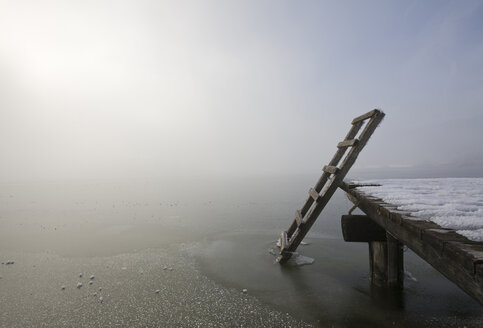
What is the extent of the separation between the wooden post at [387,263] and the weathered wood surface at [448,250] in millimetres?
3819

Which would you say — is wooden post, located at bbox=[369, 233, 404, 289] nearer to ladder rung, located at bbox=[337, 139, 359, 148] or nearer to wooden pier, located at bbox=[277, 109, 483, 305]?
wooden pier, located at bbox=[277, 109, 483, 305]

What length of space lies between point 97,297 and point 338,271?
26.8 feet

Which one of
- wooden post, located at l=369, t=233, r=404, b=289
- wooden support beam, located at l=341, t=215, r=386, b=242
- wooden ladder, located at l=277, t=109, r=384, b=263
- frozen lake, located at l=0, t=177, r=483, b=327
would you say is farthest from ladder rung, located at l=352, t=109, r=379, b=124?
frozen lake, located at l=0, t=177, r=483, b=327

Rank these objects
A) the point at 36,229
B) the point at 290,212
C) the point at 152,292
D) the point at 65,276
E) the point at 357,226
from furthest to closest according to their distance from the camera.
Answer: the point at 290,212
the point at 36,229
the point at 65,276
the point at 152,292
the point at 357,226

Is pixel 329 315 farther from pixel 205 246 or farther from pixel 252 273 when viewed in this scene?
pixel 205 246

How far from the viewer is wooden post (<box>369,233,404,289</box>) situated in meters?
6.96

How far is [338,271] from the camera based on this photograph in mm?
8891

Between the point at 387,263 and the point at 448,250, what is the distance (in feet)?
18.2

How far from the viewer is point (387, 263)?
7.20 meters

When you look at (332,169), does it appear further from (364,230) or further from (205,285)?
(205,285)

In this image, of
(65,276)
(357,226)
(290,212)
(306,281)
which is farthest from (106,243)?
(290,212)

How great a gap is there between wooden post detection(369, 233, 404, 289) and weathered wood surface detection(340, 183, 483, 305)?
3.82 metres

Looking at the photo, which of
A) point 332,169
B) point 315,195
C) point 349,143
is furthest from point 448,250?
point 315,195

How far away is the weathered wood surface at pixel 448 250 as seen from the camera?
222 centimetres
